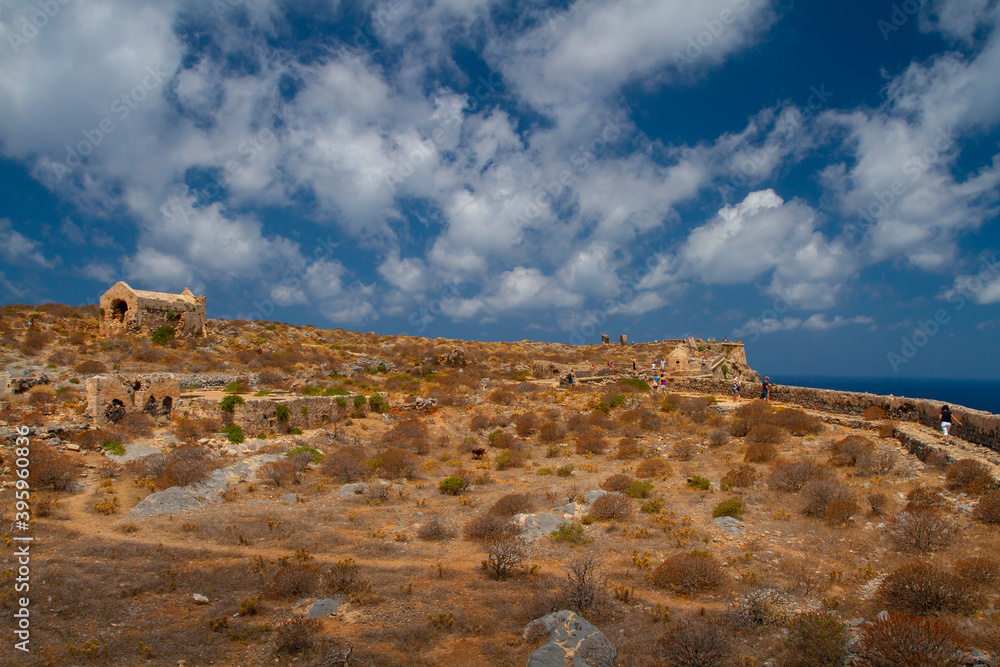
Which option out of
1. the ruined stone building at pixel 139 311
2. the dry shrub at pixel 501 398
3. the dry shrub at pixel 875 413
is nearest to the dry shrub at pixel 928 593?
the dry shrub at pixel 875 413

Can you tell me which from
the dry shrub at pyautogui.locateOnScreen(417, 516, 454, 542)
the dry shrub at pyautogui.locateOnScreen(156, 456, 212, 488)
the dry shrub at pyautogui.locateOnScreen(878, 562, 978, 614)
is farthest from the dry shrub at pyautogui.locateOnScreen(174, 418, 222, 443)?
the dry shrub at pyautogui.locateOnScreen(878, 562, 978, 614)

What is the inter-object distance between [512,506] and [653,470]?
6.02 metres

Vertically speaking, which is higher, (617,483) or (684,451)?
(684,451)

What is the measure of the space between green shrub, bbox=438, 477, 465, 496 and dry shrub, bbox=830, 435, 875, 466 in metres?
12.5

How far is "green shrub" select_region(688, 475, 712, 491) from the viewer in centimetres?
1489

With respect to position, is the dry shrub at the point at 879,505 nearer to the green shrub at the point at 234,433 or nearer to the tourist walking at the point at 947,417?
the tourist walking at the point at 947,417

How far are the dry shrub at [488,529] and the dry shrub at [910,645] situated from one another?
24.1 feet

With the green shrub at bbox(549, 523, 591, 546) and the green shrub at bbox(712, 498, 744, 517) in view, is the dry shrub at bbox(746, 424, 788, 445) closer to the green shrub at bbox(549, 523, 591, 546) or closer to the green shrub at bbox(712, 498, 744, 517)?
the green shrub at bbox(712, 498, 744, 517)

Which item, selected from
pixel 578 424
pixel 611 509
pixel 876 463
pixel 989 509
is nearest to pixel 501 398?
pixel 578 424

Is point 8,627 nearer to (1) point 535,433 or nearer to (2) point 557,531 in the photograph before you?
(2) point 557,531

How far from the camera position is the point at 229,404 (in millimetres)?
20406

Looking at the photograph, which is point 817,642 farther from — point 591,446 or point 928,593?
point 591,446

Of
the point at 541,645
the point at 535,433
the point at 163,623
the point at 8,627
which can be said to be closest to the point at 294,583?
the point at 163,623

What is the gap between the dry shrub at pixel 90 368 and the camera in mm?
25359
